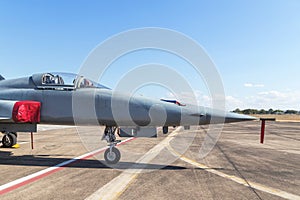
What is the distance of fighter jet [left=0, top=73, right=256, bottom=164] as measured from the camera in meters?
7.21

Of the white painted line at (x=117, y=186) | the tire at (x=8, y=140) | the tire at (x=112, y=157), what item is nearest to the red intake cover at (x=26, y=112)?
the tire at (x=112, y=157)

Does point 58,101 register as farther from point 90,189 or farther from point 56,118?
point 90,189

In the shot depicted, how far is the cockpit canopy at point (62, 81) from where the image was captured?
8.05 metres

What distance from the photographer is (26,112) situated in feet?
26.0

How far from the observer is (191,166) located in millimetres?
7734

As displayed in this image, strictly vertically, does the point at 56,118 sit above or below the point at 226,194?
above

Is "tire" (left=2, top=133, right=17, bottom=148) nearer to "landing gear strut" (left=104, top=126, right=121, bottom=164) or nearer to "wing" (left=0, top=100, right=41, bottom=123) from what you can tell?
"wing" (left=0, top=100, right=41, bottom=123)

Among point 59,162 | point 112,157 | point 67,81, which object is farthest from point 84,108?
point 59,162

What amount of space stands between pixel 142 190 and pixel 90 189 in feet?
4.08

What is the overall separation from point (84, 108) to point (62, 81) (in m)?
1.48

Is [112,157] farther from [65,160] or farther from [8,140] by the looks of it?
[8,140]

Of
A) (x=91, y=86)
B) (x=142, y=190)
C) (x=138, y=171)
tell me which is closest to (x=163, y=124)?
(x=138, y=171)

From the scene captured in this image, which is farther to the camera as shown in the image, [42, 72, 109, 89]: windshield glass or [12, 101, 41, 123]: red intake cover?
[42, 72, 109, 89]: windshield glass

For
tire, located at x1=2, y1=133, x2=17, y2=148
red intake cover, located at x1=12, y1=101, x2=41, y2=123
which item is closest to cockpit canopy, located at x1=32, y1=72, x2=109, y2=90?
red intake cover, located at x1=12, y1=101, x2=41, y2=123
